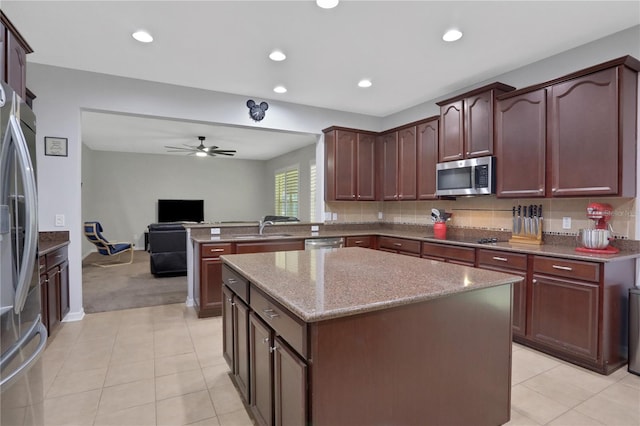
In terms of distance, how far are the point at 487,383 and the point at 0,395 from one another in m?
1.99

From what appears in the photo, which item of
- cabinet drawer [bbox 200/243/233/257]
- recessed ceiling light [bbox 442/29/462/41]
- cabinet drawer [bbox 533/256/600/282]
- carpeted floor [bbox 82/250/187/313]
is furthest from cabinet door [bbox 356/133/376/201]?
carpeted floor [bbox 82/250/187/313]

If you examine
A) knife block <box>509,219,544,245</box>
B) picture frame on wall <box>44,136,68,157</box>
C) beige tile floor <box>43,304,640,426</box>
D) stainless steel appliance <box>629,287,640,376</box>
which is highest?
picture frame on wall <box>44,136,68,157</box>

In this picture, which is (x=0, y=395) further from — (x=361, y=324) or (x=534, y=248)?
(x=534, y=248)

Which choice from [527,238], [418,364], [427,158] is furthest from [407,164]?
[418,364]

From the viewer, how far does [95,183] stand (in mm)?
8578

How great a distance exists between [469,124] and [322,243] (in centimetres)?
226

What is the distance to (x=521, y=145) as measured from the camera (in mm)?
3162

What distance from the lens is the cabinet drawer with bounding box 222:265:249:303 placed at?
74.2 inches

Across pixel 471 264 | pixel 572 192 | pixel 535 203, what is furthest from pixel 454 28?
pixel 471 264

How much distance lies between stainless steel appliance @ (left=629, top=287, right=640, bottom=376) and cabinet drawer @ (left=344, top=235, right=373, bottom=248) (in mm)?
2794

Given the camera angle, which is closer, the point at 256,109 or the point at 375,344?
the point at 375,344

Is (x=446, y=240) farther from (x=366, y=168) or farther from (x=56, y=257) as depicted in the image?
(x=56, y=257)

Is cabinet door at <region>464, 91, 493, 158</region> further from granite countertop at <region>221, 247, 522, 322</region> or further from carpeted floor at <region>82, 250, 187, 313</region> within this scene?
carpeted floor at <region>82, 250, 187, 313</region>

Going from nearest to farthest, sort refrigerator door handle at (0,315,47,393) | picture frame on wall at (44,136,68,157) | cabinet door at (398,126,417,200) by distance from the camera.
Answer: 1. refrigerator door handle at (0,315,47,393)
2. picture frame on wall at (44,136,68,157)
3. cabinet door at (398,126,417,200)
